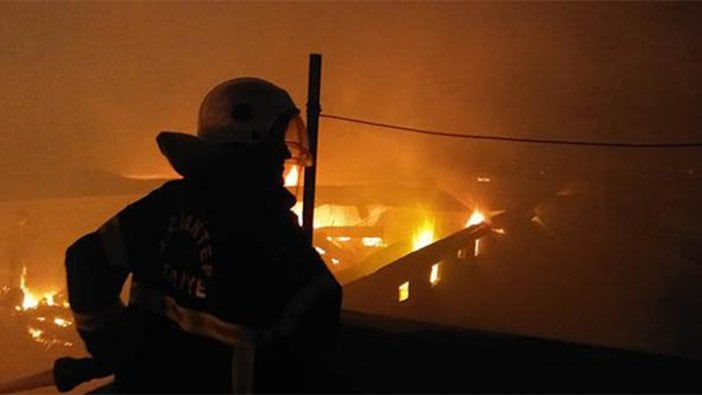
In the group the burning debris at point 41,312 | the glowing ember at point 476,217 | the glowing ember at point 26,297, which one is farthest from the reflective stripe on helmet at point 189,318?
the glowing ember at point 26,297

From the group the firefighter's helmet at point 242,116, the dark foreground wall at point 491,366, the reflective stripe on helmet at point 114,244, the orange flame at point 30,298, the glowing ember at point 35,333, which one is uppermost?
the firefighter's helmet at point 242,116

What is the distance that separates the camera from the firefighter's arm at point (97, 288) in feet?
4.98

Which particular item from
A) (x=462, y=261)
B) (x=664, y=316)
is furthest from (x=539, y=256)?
(x=664, y=316)

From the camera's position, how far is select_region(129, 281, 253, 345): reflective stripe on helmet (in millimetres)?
A: 1411

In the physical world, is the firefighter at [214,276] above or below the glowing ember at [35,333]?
above

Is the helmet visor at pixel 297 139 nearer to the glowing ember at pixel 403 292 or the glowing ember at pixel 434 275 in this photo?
the glowing ember at pixel 403 292

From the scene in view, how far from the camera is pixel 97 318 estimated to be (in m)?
1.57

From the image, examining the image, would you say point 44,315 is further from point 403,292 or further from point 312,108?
point 312,108

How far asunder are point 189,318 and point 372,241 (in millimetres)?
18534

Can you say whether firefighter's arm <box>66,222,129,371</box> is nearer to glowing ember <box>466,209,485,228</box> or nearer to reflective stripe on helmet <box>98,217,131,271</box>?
reflective stripe on helmet <box>98,217,131,271</box>

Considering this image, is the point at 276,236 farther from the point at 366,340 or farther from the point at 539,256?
the point at 539,256

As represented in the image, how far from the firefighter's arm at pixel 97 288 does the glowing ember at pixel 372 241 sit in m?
18.2

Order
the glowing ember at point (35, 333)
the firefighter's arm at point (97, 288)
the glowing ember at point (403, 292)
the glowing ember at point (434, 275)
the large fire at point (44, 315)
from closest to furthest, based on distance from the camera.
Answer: the firefighter's arm at point (97, 288) < the glowing ember at point (403, 292) < the glowing ember at point (434, 275) < the large fire at point (44, 315) < the glowing ember at point (35, 333)

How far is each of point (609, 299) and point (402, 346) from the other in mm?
10352
